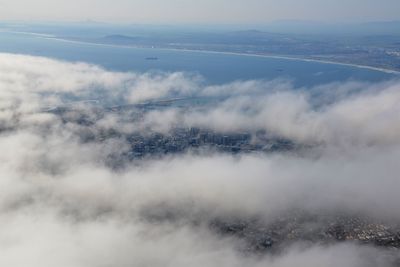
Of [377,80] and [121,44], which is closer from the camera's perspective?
[377,80]

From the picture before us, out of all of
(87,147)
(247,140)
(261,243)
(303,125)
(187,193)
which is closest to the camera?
(261,243)

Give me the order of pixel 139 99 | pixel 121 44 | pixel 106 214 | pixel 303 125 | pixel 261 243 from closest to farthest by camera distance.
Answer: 1. pixel 261 243
2. pixel 106 214
3. pixel 303 125
4. pixel 139 99
5. pixel 121 44

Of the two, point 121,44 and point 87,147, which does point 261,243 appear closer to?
point 87,147

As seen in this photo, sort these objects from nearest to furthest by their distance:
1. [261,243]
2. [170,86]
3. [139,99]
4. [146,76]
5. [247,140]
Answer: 1. [261,243]
2. [247,140]
3. [139,99]
4. [170,86]
5. [146,76]

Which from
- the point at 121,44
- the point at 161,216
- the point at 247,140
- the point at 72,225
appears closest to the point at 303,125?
the point at 247,140

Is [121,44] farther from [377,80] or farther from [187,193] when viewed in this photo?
[187,193]

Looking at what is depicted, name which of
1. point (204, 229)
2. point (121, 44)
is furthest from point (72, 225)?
point (121, 44)
